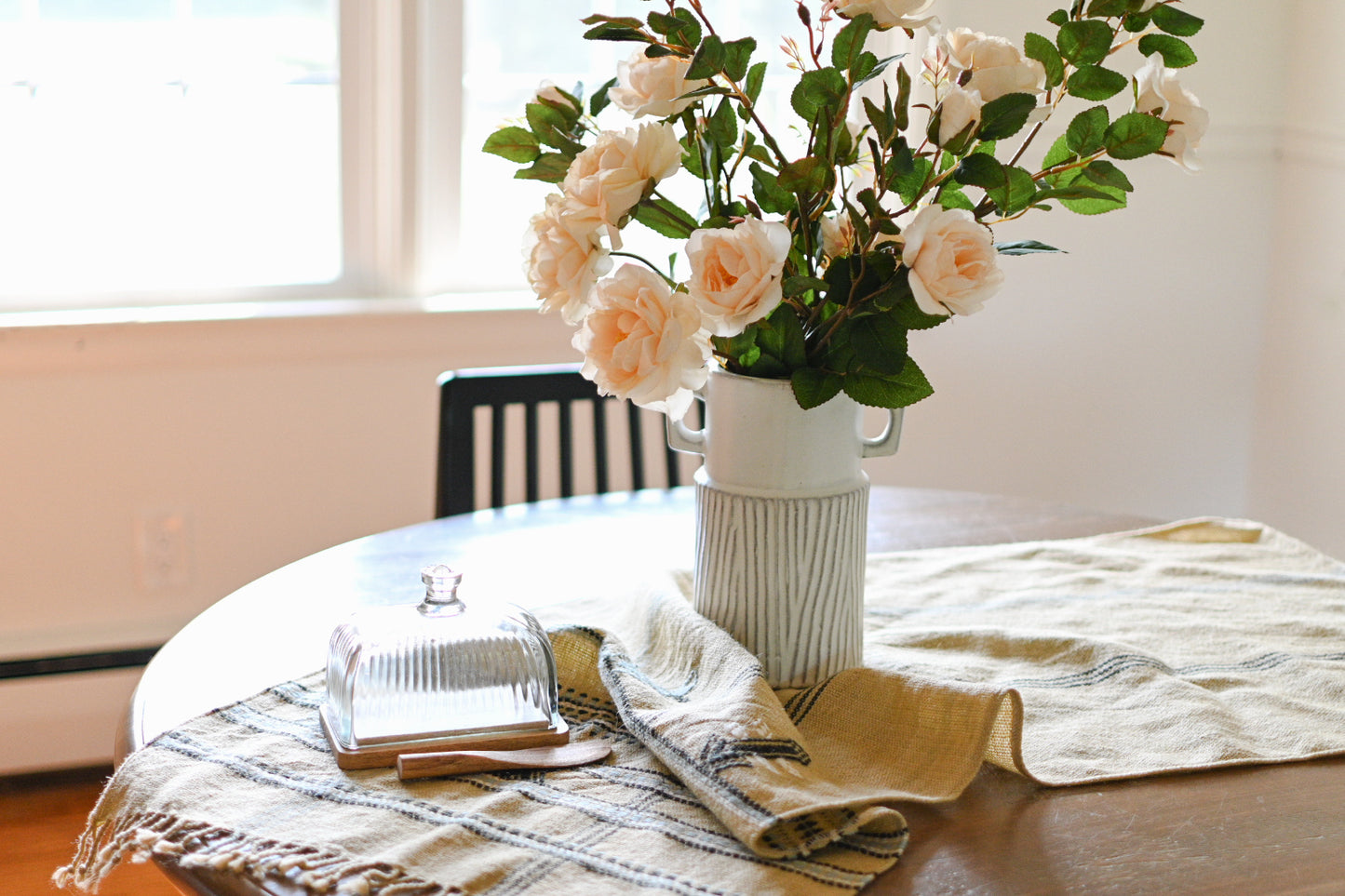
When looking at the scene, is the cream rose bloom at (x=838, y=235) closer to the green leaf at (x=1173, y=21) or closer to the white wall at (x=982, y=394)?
the green leaf at (x=1173, y=21)

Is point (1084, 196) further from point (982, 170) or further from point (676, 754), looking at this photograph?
point (676, 754)

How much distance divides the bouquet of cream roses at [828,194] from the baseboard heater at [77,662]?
5.41 feet

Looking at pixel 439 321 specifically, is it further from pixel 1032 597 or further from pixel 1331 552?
pixel 1331 552

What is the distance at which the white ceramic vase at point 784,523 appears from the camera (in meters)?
1.00

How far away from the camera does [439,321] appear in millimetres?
2430

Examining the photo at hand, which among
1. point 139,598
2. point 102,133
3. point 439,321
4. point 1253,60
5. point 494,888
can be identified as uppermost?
point 1253,60

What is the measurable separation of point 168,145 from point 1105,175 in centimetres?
184

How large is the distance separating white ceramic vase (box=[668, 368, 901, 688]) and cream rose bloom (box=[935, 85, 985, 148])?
0.67 ft

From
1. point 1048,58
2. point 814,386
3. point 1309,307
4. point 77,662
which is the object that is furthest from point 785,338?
point 1309,307

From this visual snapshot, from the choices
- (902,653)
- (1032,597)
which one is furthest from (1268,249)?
(902,653)

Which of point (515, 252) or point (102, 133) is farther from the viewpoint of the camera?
point (515, 252)

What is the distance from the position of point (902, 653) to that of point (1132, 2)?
0.54 m

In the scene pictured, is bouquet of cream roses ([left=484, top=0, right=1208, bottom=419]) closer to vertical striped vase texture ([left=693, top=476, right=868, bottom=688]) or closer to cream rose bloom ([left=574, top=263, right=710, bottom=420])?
cream rose bloom ([left=574, top=263, right=710, bottom=420])

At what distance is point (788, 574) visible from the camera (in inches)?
40.2
